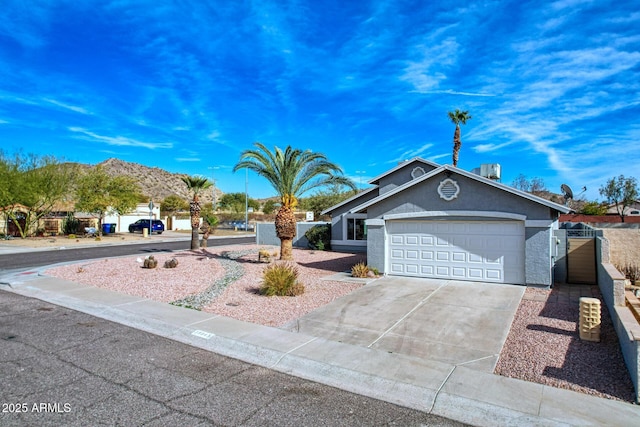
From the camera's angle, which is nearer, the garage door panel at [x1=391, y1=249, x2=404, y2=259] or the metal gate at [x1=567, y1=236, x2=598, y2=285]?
the metal gate at [x1=567, y1=236, x2=598, y2=285]

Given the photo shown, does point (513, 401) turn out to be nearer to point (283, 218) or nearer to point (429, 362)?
point (429, 362)

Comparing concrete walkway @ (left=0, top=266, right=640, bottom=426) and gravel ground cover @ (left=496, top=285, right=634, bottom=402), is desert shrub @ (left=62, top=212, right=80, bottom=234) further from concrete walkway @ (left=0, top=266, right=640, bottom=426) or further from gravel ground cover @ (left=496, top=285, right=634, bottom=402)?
gravel ground cover @ (left=496, top=285, right=634, bottom=402)

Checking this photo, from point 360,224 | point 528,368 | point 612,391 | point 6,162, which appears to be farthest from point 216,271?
point 6,162

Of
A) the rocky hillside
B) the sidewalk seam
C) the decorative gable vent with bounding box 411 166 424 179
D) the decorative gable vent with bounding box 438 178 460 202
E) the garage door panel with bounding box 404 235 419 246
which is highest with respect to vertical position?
the rocky hillside

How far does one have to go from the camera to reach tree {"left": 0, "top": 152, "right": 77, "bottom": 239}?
3347 cm

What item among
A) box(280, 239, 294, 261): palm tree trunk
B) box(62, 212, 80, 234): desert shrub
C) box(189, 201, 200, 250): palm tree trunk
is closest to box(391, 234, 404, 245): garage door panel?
box(280, 239, 294, 261): palm tree trunk

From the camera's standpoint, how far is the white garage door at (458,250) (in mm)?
13383

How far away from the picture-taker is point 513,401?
5.49 metres

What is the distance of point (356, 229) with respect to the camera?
82.0ft

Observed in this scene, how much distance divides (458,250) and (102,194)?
34.9 metres

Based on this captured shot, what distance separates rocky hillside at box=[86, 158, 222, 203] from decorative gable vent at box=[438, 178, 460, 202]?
85877 millimetres

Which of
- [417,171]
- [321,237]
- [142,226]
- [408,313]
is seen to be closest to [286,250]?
[321,237]

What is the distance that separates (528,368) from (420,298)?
501cm

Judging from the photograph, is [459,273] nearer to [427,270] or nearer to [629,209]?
[427,270]
